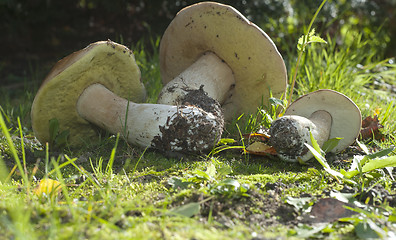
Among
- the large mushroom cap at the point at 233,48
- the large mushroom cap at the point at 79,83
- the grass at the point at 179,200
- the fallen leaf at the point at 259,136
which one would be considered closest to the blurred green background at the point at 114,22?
the large mushroom cap at the point at 233,48

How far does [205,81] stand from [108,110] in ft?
2.38

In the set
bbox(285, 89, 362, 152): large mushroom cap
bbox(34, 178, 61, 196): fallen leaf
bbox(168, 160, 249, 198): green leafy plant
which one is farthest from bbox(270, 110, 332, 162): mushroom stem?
bbox(34, 178, 61, 196): fallen leaf

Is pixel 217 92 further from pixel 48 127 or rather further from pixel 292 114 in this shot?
pixel 48 127

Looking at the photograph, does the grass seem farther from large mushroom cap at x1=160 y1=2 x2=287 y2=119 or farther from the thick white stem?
large mushroom cap at x1=160 y1=2 x2=287 y2=119

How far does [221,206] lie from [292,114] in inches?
45.4

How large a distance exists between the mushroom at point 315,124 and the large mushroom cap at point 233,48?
348mm

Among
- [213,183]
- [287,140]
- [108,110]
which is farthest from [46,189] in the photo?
[287,140]

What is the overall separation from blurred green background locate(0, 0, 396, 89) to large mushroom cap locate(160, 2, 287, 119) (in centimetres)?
156

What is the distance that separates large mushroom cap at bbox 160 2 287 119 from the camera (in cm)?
261

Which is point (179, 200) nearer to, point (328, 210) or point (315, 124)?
point (328, 210)

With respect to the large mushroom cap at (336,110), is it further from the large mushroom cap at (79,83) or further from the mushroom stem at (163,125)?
the large mushroom cap at (79,83)

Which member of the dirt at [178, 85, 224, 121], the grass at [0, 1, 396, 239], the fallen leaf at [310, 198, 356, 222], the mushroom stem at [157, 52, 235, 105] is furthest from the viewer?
the mushroom stem at [157, 52, 235, 105]

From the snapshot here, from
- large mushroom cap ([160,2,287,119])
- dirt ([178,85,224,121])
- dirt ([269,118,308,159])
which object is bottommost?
dirt ([269,118,308,159])

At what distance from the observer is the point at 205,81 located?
279 centimetres
